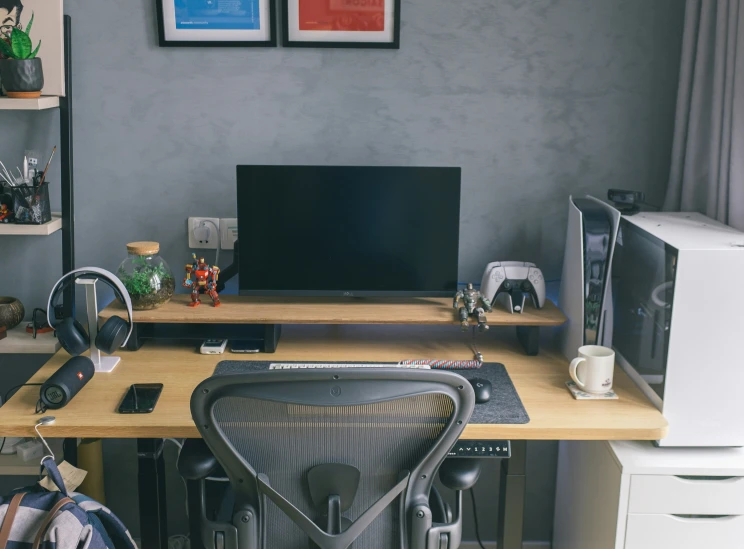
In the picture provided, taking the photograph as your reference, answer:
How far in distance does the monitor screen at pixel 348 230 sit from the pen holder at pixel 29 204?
54cm

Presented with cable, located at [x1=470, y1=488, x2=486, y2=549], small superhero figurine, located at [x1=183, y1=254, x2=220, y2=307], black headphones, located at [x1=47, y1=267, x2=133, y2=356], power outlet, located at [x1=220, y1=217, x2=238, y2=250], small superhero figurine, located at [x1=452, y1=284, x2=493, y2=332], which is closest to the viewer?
black headphones, located at [x1=47, y1=267, x2=133, y2=356]

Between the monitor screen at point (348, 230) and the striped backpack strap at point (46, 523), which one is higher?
the monitor screen at point (348, 230)

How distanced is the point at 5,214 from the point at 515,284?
1404mm

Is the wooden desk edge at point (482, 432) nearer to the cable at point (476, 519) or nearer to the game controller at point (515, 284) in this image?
the game controller at point (515, 284)

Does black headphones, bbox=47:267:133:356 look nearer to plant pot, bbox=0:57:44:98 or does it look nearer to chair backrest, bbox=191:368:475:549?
plant pot, bbox=0:57:44:98

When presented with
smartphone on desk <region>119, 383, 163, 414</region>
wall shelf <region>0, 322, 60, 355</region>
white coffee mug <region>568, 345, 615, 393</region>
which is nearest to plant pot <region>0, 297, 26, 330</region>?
wall shelf <region>0, 322, 60, 355</region>

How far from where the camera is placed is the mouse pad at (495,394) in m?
1.74

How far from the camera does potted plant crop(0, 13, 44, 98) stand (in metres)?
2.03

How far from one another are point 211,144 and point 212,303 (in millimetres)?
458

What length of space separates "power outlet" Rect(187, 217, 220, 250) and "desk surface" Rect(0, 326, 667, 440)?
1.06 ft

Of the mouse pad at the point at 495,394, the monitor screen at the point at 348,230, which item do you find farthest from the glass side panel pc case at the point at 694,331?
the monitor screen at the point at 348,230

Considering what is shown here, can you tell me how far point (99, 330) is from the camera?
6.52ft

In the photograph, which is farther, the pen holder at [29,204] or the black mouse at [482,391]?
the pen holder at [29,204]

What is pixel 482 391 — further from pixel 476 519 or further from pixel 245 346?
pixel 476 519
